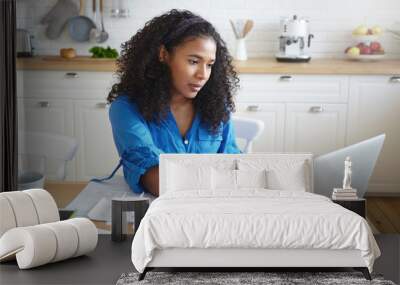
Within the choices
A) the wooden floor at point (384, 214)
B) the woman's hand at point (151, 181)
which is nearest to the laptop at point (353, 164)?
the wooden floor at point (384, 214)

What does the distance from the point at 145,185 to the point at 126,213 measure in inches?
10.6

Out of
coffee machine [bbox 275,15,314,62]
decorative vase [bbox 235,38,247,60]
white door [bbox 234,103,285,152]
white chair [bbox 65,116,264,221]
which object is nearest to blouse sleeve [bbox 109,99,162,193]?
white chair [bbox 65,116,264,221]

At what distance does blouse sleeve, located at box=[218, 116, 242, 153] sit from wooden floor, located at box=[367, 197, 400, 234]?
1069 mm

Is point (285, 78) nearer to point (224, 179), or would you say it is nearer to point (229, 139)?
point (229, 139)

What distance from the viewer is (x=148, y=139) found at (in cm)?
621

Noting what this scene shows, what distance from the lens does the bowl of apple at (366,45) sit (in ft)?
20.5

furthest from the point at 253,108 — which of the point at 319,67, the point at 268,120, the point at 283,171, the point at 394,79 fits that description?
the point at 394,79

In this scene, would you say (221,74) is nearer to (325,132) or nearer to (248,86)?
(248,86)

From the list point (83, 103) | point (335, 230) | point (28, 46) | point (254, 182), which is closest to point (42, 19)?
point (28, 46)

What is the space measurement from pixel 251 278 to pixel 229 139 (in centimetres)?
147

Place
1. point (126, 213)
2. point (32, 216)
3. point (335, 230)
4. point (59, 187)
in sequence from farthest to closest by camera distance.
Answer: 1. point (59, 187)
2. point (126, 213)
3. point (32, 216)
4. point (335, 230)

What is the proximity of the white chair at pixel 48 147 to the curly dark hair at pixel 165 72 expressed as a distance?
23.5 inches

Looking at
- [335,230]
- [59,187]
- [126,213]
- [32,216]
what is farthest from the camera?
[59,187]

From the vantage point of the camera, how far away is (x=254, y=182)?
19.0ft
